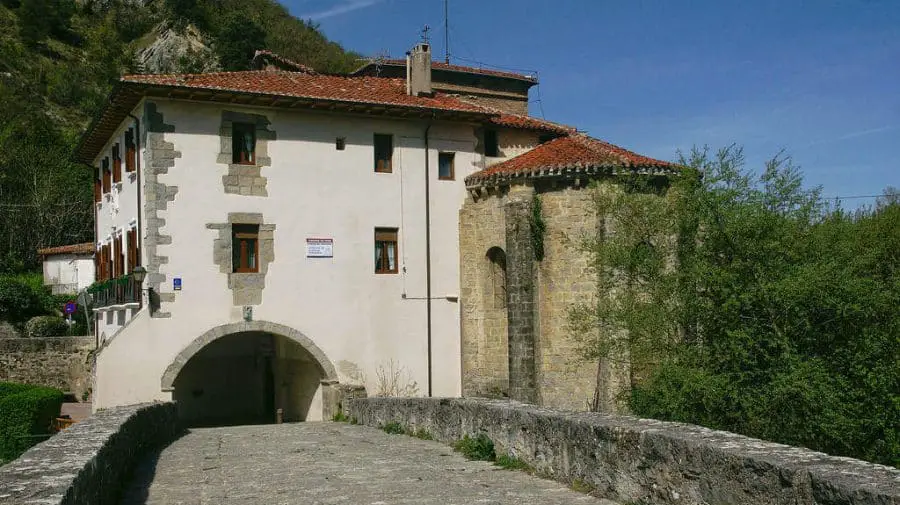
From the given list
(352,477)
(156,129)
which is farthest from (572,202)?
(352,477)

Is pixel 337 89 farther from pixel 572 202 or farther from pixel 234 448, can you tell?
pixel 234 448

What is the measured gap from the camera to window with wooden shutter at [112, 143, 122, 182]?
979 inches

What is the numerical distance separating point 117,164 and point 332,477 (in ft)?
61.1

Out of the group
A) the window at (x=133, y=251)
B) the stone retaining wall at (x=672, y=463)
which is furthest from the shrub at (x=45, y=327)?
the stone retaining wall at (x=672, y=463)

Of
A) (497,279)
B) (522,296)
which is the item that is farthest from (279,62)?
(522,296)

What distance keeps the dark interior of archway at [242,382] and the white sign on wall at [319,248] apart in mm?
3511

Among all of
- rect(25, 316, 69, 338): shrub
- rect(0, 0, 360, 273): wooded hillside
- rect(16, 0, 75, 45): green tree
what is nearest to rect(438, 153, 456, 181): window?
rect(25, 316, 69, 338): shrub

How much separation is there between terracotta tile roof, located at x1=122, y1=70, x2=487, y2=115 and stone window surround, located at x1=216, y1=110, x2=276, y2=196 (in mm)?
790

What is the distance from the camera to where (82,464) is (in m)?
6.03

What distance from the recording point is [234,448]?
13.3 m

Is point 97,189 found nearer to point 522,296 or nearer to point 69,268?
point 69,268

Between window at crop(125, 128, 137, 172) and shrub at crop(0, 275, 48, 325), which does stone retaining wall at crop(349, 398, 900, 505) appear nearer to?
window at crop(125, 128, 137, 172)

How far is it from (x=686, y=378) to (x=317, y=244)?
34.8 feet

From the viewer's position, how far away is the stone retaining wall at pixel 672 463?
4.79 meters
